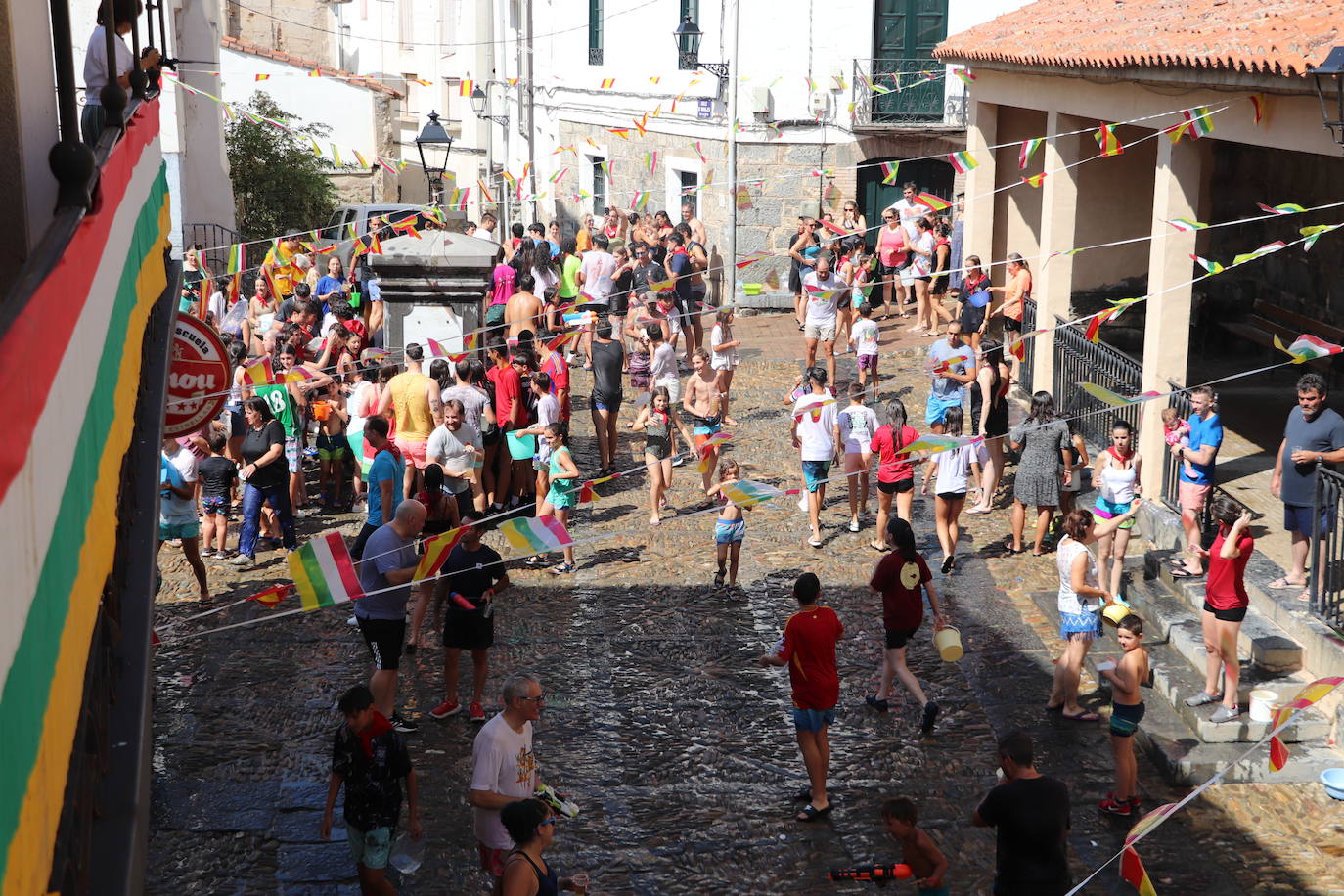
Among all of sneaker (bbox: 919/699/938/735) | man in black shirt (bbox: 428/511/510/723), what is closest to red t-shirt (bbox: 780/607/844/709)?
sneaker (bbox: 919/699/938/735)

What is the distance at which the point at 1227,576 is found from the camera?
9375mm

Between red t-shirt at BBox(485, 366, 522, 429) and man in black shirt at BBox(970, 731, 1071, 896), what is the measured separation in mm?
7689

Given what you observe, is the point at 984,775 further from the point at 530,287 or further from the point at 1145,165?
the point at 1145,165

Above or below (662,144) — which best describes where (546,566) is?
below

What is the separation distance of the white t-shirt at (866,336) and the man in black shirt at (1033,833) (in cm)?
1035

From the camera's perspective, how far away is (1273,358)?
56.7ft

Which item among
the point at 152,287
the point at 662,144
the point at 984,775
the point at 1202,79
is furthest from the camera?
the point at 662,144

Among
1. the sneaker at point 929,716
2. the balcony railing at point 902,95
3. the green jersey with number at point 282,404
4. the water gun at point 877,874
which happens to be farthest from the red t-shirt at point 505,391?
the balcony railing at point 902,95

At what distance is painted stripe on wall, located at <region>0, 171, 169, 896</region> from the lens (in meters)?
2.34

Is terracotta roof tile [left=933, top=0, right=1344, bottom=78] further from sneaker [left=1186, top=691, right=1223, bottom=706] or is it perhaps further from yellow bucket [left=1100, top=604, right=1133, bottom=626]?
sneaker [left=1186, top=691, right=1223, bottom=706]

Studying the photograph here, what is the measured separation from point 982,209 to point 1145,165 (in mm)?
3276

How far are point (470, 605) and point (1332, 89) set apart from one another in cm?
666


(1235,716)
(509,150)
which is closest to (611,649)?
(1235,716)

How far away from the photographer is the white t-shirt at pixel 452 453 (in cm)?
1237
